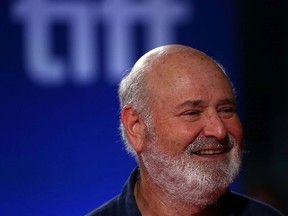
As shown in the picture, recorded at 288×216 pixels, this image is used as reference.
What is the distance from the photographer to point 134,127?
1571mm

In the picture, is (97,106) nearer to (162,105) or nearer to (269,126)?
(269,126)

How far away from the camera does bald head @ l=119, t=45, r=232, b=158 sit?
149cm

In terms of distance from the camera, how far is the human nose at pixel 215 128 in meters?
1.43

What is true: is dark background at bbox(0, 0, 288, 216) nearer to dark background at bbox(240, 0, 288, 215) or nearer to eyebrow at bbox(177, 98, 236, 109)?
dark background at bbox(240, 0, 288, 215)

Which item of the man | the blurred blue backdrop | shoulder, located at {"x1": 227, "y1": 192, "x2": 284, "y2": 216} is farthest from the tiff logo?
shoulder, located at {"x1": 227, "y1": 192, "x2": 284, "y2": 216}

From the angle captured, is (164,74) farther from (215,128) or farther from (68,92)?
(68,92)

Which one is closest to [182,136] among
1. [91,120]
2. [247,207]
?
[247,207]

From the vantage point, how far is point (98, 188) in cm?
222

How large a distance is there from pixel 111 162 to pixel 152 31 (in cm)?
40

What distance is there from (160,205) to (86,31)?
80cm

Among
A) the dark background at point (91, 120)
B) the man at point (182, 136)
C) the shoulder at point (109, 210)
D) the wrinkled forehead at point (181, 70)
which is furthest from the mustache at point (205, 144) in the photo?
the dark background at point (91, 120)

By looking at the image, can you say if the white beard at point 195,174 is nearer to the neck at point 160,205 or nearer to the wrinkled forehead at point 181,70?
the neck at point 160,205

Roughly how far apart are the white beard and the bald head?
3.7 inches

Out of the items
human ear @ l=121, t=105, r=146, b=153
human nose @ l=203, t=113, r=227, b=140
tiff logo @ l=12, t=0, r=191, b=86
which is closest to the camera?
human nose @ l=203, t=113, r=227, b=140
